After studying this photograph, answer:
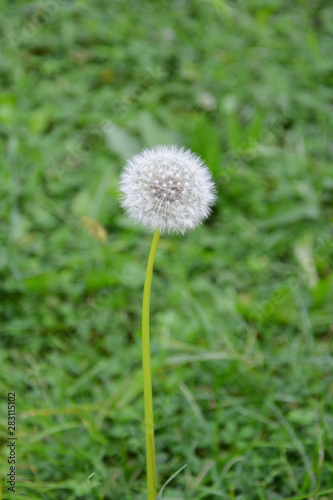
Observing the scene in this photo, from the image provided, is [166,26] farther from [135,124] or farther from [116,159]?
[116,159]

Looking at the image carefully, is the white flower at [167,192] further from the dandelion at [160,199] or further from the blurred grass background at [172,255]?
the blurred grass background at [172,255]

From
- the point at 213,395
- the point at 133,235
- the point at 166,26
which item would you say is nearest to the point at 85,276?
the point at 133,235

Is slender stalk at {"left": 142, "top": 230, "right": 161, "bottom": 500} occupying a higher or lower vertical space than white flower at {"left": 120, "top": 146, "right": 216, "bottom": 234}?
lower

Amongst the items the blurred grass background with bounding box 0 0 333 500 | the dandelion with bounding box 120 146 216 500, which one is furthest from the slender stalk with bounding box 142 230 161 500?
the blurred grass background with bounding box 0 0 333 500

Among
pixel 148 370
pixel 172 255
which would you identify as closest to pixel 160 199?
pixel 148 370

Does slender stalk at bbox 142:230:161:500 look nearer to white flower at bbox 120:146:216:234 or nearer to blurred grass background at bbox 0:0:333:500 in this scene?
white flower at bbox 120:146:216:234
